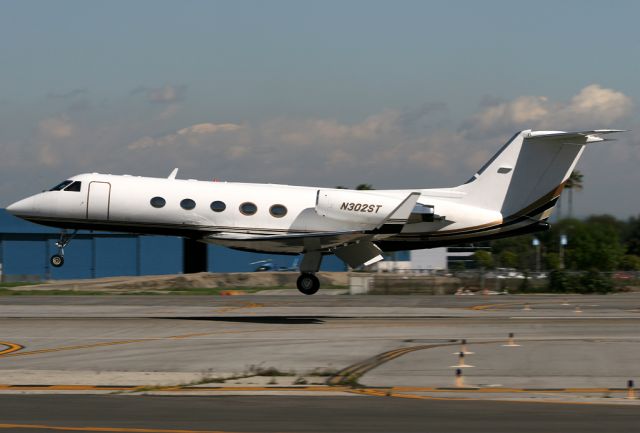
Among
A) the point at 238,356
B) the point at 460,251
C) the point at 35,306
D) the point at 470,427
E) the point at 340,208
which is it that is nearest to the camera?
the point at 470,427

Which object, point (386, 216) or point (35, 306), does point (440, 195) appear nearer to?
point (386, 216)

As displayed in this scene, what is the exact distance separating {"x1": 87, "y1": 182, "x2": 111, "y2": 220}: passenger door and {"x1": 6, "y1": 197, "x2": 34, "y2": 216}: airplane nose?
2268mm

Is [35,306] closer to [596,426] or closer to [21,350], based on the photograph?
[21,350]

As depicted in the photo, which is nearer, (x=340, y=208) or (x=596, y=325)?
(x=596, y=325)

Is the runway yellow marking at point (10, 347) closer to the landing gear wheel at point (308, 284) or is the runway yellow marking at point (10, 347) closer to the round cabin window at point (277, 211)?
the round cabin window at point (277, 211)

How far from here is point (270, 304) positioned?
39188 mm

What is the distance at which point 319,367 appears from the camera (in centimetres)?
1970

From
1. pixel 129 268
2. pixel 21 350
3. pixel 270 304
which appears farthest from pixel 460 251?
pixel 21 350

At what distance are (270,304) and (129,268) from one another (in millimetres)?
41676

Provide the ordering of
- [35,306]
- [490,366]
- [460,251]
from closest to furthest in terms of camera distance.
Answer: [490,366] → [35,306] → [460,251]

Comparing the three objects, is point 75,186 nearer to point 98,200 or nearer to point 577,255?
point 98,200

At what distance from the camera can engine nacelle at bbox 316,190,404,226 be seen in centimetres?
3114

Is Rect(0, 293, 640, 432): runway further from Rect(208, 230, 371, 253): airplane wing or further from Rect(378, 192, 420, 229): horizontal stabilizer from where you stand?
Rect(378, 192, 420, 229): horizontal stabilizer

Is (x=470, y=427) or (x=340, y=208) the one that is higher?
(x=340, y=208)
